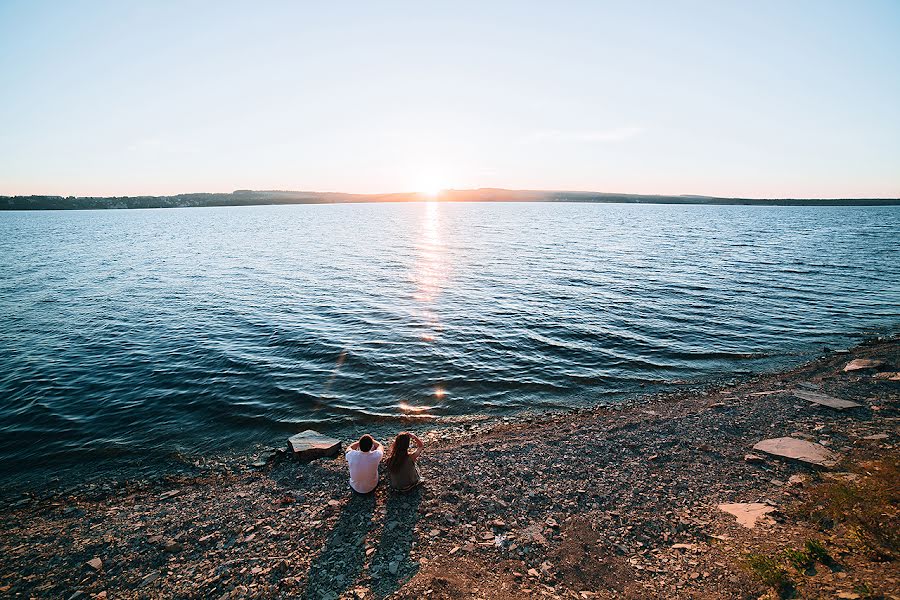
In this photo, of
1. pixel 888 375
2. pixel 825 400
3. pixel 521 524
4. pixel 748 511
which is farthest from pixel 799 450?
pixel 888 375

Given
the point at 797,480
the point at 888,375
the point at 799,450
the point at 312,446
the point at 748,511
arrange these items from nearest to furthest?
the point at 748,511 < the point at 797,480 < the point at 799,450 < the point at 312,446 < the point at 888,375

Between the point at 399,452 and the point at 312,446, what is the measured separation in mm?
4799

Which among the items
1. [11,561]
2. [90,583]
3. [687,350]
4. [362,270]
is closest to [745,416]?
[687,350]

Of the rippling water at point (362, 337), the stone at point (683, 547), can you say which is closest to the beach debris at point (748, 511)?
the stone at point (683, 547)

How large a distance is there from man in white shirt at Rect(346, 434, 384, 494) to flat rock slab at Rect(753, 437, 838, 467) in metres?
12.2

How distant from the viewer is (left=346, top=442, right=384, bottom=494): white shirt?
11.4 meters

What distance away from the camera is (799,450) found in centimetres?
1286

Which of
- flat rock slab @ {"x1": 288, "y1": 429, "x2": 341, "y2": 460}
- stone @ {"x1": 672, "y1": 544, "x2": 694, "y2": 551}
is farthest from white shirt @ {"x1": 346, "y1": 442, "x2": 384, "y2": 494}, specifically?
stone @ {"x1": 672, "y1": 544, "x2": 694, "y2": 551}

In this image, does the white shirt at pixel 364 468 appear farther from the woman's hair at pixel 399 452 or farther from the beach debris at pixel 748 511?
the beach debris at pixel 748 511

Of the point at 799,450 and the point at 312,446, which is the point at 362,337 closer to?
the point at 312,446

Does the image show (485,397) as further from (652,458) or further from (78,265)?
(78,265)

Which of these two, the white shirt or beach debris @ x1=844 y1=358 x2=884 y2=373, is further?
beach debris @ x1=844 y1=358 x2=884 y2=373

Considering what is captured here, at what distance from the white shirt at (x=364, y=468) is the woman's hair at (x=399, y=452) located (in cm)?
40

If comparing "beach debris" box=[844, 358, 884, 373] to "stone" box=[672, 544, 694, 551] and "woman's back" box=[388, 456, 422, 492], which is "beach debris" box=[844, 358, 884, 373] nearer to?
"stone" box=[672, 544, 694, 551]
